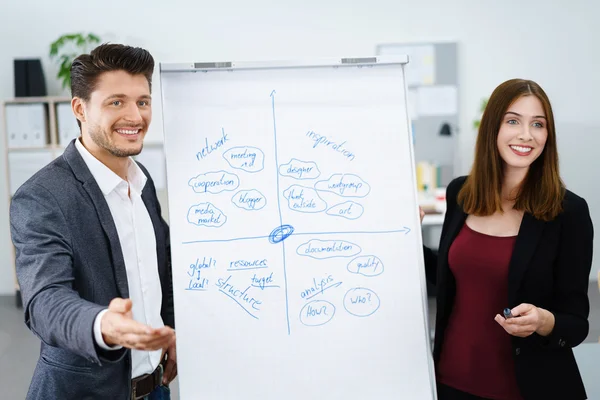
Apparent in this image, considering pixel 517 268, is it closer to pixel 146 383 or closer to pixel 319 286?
pixel 319 286

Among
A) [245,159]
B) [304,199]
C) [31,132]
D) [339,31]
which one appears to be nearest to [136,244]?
[245,159]

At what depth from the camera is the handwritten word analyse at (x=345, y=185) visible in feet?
6.00

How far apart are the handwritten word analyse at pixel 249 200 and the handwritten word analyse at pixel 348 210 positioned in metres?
0.21

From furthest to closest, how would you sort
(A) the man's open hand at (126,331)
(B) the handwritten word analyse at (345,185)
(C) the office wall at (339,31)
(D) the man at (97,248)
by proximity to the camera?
(C) the office wall at (339,31)
(B) the handwritten word analyse at (345,185)
(D) the man at (97,248)
(A) the man's open hand at (126,331)

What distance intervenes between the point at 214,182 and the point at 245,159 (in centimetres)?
12

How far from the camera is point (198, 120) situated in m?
1.80

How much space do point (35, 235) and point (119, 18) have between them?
4.32m

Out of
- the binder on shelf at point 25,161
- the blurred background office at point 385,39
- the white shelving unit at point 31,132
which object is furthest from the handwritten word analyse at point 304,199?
the binder on shelf at point 25,161

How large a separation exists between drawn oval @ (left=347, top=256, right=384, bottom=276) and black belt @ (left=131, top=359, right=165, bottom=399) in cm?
66

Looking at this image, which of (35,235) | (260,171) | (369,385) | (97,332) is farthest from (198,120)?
(369,385)

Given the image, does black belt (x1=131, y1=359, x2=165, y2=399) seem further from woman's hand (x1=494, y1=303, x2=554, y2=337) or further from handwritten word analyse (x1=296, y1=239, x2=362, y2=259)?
woman's hand (x1=494, y1=303, x2=554, y2=337)

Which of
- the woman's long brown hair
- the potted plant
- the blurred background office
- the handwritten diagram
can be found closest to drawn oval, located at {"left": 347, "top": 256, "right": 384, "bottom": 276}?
the handwritten diagram

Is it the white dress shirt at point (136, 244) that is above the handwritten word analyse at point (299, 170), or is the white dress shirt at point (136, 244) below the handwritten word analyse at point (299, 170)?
→ below

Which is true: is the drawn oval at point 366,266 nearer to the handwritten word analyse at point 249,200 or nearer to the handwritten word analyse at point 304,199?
the handwritten word analyse at point 304,199
